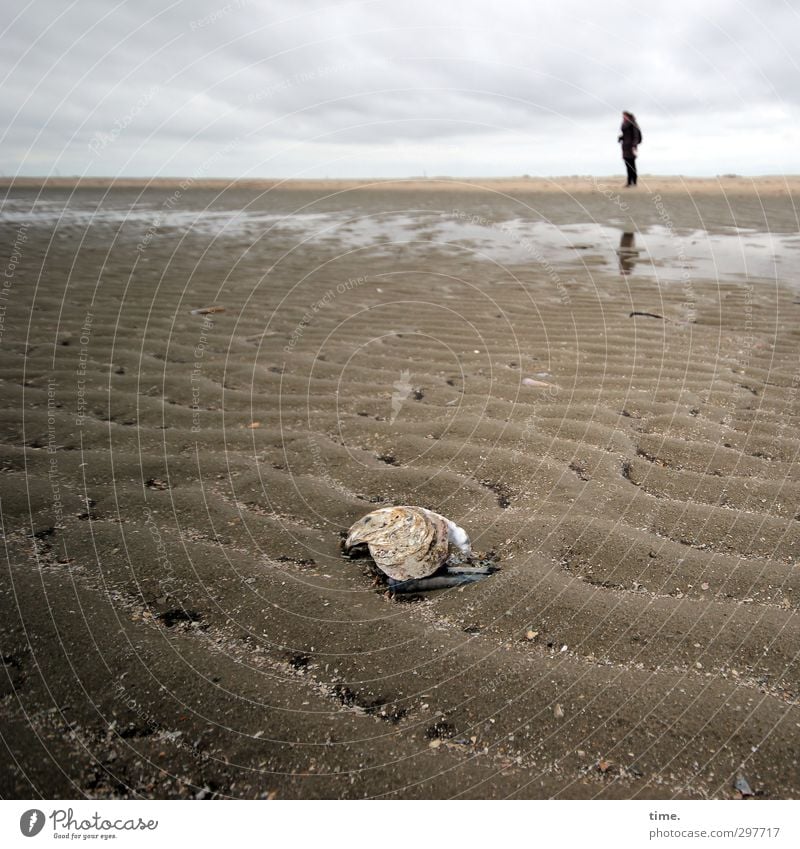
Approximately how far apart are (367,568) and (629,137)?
14714mm

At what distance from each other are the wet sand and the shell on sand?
145mm

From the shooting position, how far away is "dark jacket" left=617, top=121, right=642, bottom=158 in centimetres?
1324

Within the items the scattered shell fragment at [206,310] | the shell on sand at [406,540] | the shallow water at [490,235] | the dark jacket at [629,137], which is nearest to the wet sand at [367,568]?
the shell on sand at [406,540]

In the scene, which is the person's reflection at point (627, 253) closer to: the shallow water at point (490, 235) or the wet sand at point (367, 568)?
the shallow water at point (490, 235)

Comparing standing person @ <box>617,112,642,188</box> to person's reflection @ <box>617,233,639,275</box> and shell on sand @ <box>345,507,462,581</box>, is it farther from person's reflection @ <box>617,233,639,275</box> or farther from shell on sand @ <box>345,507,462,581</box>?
shell on sand @ <box>345,507,462,581</box>

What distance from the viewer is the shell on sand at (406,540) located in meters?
A: 2.64

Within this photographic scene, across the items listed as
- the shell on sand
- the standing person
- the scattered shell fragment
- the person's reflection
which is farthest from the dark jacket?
the shell on sand

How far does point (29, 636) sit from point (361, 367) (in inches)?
142

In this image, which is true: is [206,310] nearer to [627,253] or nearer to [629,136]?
[627,253]

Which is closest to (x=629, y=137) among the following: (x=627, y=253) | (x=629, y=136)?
(x=629, y=136)

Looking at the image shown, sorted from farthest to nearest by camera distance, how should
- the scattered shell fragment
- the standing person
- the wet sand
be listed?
the standing person, the scattered shell fragment, the wet sand

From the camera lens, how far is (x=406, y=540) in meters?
2.68

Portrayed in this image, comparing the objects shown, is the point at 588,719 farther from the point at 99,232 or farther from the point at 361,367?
the point at 99,232

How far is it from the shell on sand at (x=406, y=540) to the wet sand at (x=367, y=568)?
0.48 feet
